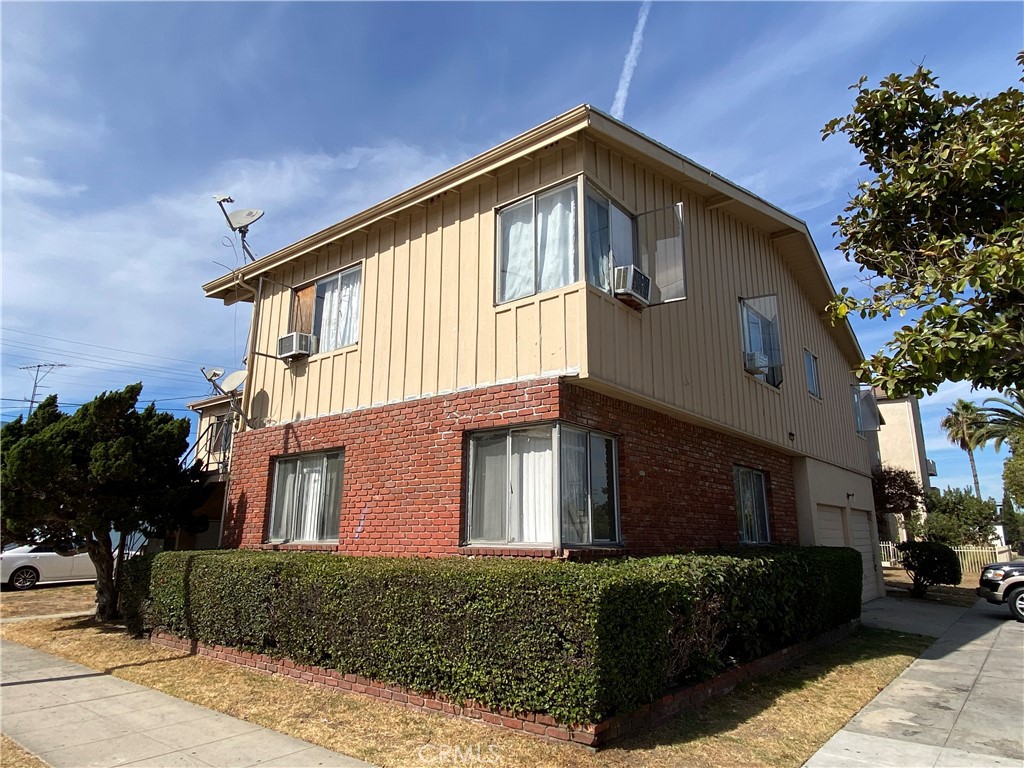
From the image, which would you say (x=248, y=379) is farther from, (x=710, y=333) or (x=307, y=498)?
(x=710, y=333)

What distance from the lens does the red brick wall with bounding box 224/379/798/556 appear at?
767 cm

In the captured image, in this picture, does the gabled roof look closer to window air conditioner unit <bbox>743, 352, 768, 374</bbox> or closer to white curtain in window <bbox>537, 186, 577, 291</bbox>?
white curtain in window <bbox>537, 186, 577, 291</bbox>

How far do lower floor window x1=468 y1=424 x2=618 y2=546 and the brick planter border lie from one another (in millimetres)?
1804

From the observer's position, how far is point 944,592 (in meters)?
19.4

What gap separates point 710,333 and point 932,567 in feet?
42.0

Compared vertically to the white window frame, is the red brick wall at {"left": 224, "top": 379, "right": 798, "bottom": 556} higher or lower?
lower

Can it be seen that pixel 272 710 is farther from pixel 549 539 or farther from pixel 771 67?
pixel 771 67

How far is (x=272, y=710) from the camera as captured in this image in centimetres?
646

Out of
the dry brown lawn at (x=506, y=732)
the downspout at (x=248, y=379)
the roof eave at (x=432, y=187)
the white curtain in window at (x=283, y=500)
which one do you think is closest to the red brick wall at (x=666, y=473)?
the dry brown lawn at (x=506, y=732)

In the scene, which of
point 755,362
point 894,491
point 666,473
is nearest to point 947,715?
point 666,473

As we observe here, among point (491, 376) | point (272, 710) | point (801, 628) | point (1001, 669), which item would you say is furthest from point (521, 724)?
point (1001, 669)

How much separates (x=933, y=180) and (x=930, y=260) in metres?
0.80

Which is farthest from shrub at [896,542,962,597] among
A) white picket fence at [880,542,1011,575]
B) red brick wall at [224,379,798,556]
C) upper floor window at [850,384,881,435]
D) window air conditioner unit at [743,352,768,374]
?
red brick wall at [224,379,798,556]

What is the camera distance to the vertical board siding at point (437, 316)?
25.0 ft
